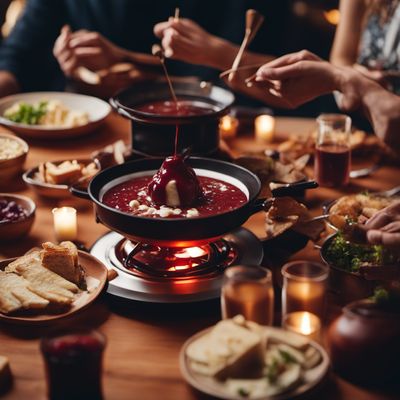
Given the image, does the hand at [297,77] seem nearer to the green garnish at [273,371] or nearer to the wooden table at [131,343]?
the wooden table at [131,343]

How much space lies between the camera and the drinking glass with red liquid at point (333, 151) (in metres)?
2.55

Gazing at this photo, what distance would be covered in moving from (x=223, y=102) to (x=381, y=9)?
135 centimetres

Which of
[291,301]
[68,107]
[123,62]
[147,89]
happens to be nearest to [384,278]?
[291,301]

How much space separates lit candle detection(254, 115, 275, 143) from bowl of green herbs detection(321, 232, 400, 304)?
1.21 metres

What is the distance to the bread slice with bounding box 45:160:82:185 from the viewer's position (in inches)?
97.2

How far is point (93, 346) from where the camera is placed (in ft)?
4.49

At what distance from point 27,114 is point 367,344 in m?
2.13

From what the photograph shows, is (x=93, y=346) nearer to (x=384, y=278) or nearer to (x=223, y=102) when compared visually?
(x=384, y=278)

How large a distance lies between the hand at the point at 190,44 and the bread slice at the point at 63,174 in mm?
795

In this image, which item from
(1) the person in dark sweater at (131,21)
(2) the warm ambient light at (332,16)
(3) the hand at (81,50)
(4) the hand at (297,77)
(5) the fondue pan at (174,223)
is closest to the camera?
(5) the fondue pan at (174,223)

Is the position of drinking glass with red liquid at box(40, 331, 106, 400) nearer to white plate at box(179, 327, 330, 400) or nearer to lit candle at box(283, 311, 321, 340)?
white plate at box(179, 327, 330, 400)

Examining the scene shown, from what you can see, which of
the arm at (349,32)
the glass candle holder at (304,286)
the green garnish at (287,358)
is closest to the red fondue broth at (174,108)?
the glass candle holder at (304,286)

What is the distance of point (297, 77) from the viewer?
7.66 ft

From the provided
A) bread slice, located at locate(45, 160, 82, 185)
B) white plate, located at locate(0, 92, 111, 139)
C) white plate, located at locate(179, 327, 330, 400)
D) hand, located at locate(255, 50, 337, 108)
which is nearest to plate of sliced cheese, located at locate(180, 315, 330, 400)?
white plate, located at locate(179, 327, 330, 400)
